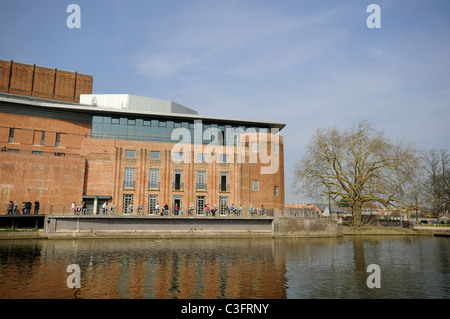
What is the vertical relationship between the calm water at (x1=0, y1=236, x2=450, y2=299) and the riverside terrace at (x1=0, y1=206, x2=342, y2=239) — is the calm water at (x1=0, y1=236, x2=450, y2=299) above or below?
below

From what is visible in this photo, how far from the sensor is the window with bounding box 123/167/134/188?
139 ft

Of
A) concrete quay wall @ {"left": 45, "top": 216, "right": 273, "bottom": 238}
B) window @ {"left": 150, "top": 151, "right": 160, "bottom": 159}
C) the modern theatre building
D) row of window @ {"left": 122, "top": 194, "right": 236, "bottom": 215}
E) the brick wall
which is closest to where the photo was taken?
concrete quay wall @ {"left": 45, "top": 216, "right": 273, "bottom": 238}

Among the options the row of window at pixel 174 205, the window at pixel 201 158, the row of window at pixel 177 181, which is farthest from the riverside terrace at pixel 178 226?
the window at pixel 201 158

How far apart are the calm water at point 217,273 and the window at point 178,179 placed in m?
17.3

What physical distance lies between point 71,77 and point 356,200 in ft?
151

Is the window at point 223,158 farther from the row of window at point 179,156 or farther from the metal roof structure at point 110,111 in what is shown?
the metal roof structure at point 110,111

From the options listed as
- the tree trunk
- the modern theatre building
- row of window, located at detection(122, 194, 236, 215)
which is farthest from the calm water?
the tree trunk

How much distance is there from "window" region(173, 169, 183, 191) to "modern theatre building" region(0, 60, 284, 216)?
0.13 meters

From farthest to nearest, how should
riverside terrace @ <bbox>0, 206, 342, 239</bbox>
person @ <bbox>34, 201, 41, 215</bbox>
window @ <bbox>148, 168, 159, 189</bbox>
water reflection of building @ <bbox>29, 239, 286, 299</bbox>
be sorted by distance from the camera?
window @ <bbox>148, 168, 159, 189</bbox> < person @ <bbox>34, 201, 41, 215</bbox> < riverside terrace @ <bbox>0, 206, 342, 239</bbox> < water reflection of building @ <bbox>29, 239, 286, 299</bbox>

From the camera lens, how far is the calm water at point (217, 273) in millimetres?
14234

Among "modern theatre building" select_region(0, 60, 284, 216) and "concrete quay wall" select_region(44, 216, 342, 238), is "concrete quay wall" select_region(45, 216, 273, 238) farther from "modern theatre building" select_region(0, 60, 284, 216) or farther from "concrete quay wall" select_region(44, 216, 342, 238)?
"modern theatre building" select_region(0, 60, 284, 216)

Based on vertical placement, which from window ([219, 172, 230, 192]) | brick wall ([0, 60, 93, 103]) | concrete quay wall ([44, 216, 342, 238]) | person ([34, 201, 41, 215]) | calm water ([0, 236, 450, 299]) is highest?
brick wall ([0, 60, 93, 103])
